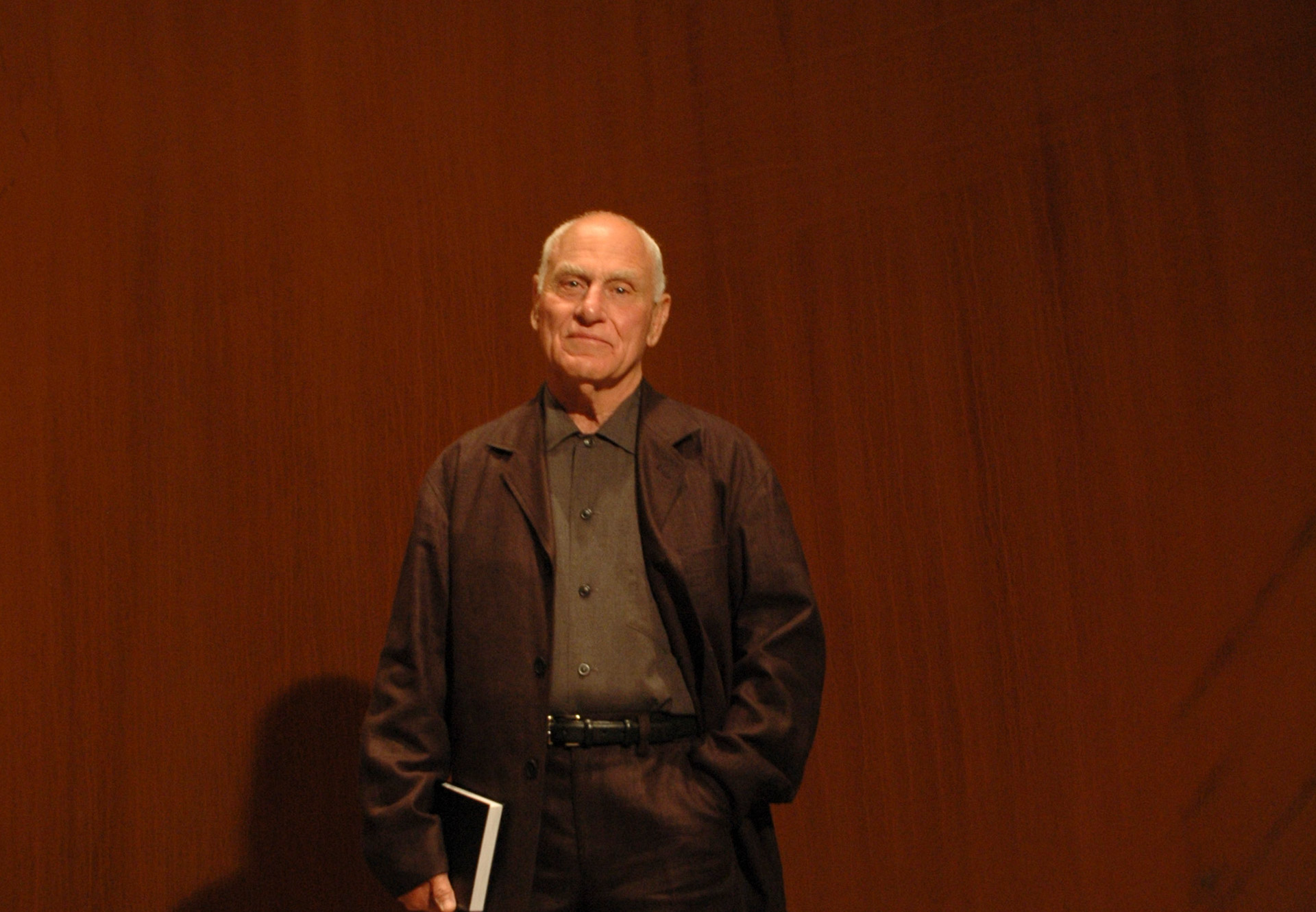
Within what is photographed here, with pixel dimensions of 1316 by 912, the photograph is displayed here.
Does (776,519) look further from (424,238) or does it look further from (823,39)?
(823,39)

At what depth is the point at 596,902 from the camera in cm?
154

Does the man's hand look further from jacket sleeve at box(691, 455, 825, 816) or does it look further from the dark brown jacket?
jacket sleeve at box(691, 455, 825, 816)

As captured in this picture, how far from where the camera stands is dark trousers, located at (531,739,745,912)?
1532 millimetres

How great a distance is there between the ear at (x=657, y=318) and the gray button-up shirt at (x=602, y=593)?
183mm

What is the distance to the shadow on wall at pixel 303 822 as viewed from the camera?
2.37 metres

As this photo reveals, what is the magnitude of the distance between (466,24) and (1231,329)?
187 centimetres

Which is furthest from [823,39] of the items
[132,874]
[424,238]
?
[132,874]

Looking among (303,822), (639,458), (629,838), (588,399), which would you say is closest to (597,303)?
(588,399)

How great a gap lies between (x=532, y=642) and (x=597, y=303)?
0.54 m

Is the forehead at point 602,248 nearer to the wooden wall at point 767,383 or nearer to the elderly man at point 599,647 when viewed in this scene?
the elderly man at point 599,647

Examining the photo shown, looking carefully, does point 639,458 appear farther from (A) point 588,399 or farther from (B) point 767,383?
(B) point 767,383

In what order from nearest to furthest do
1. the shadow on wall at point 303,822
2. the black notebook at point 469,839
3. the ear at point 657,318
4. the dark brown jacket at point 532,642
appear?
the black notebook at point 469,839 → the dark brown jacket at point 532,642 → the ear at point 657,318 → the shadow on wall at point 303,822

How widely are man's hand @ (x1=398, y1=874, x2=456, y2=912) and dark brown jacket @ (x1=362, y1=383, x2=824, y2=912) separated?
2 centimetres

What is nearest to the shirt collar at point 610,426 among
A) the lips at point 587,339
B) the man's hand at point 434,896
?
the lips at point 587,339
